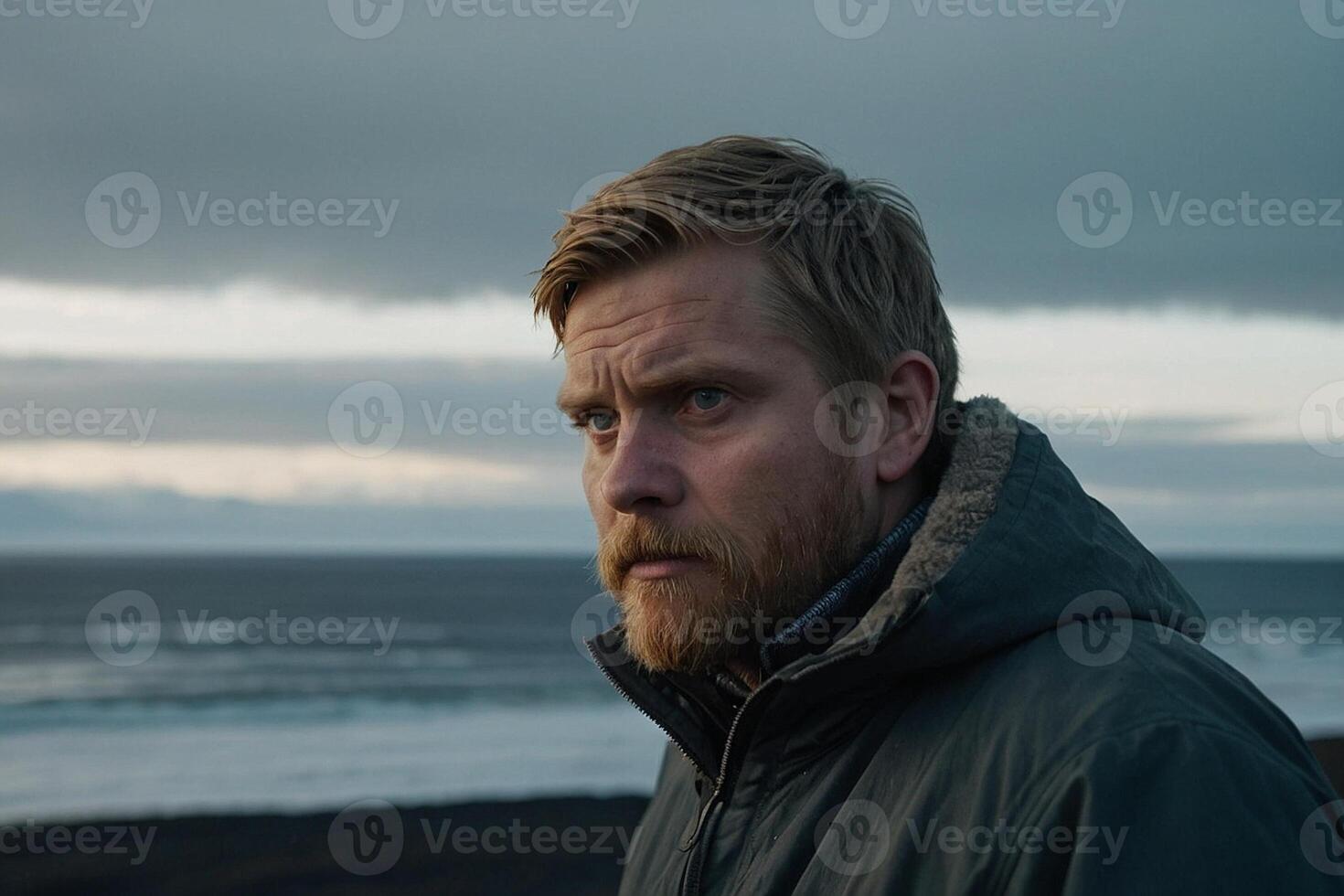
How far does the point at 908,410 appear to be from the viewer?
2.63 m

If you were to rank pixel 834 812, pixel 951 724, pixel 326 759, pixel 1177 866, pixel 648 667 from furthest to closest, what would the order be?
pixel 326 759, pixel 648 667, pixel 834 812, pixel 951 724, pixel 1177 866

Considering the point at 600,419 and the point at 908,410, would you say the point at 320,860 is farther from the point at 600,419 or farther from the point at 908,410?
the point at 908,410

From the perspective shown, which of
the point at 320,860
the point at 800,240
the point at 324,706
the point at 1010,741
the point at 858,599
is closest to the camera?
the point at 1010,741

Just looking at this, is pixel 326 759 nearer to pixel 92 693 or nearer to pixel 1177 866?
pixel 92 693

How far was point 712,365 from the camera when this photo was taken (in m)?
2.48

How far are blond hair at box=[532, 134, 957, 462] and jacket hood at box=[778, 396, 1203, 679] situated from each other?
19.4 inches

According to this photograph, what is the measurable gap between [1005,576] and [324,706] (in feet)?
86.8

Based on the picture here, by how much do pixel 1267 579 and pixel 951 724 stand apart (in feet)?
336

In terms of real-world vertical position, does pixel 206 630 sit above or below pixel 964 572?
below

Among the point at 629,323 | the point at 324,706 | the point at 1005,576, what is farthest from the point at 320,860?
the point at 324,706

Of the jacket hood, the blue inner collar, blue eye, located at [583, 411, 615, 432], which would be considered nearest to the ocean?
blue eye, located at [583, 411, 615, 432]

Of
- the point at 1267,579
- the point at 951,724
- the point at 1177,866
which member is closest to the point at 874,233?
the point at 951,724

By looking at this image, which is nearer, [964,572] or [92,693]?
[964,572]

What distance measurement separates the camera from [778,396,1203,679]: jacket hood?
202 cm
